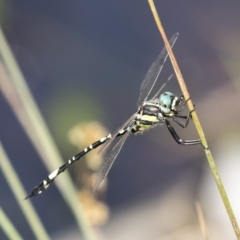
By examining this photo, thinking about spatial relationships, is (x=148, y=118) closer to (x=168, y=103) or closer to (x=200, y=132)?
(x=168, y=103)

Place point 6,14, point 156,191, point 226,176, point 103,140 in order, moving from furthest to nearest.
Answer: point 6,14
point 156,191
point 226,176
point 103,140

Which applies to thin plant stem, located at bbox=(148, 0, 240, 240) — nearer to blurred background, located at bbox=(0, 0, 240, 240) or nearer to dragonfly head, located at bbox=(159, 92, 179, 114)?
dragonfly head, located at bbox=(159, 92, 179, 114)

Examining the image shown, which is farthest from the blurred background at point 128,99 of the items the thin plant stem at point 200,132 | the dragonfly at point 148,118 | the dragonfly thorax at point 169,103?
the thin plant stem at point 200,132

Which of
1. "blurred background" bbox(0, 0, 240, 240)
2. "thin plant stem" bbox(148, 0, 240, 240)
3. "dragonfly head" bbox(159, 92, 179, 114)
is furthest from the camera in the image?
"blurred background" bbox(0, 0, 240, 240)

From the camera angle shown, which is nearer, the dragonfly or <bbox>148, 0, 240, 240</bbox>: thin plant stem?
<bbox>148, 0, 240, 240</bbox>: thin plant stem

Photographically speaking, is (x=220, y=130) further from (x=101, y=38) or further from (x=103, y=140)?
(x=103, y=140)

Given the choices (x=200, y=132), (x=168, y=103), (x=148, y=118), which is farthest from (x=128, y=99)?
(x=200, y=132)

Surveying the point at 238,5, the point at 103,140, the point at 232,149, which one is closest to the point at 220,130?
the point at 232,149

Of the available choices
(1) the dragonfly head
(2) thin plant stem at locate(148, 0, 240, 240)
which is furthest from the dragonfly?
(2) thin plant stem at locate(148, 0, 240, 240)
